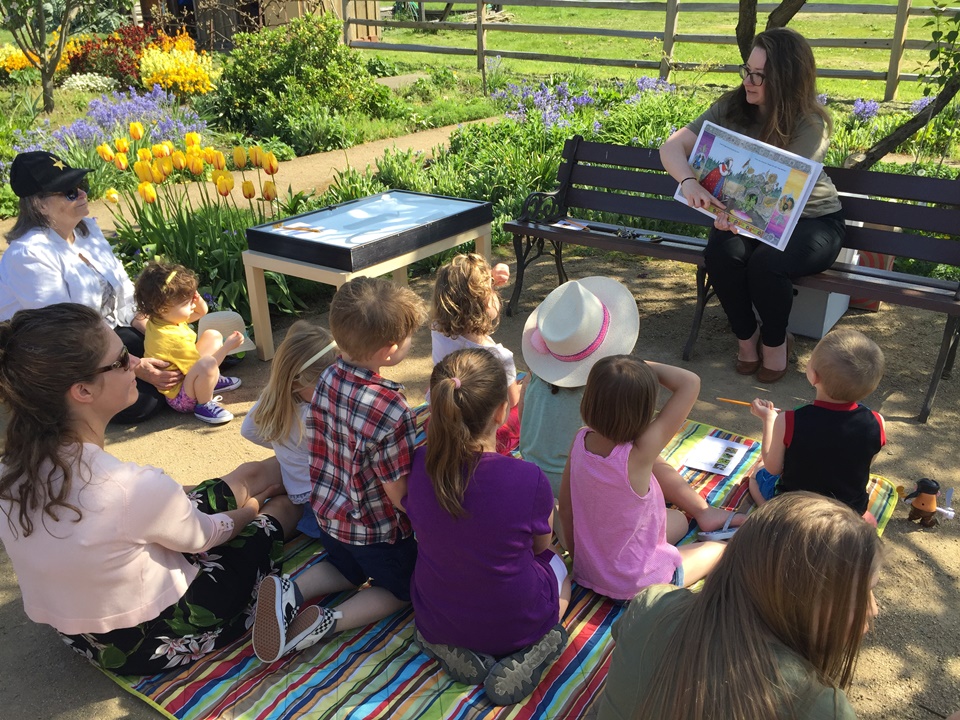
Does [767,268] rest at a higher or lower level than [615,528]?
higher

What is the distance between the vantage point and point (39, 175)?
156 inches

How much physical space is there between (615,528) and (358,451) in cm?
86

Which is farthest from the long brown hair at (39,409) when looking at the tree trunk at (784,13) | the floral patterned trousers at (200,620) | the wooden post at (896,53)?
the wooden post at (896,53)

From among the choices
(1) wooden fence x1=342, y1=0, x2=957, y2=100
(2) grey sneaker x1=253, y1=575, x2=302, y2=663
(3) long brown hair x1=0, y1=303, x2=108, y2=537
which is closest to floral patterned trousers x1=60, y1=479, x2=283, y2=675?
(2) grey sneaker x1=253, y1=575, x2=302, y2=663

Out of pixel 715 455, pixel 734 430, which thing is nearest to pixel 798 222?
pixel 734 430

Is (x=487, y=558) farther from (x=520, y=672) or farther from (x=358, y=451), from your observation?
(x=358, y=451)

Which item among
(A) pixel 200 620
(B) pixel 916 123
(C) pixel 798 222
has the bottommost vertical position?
(A) pixel 200 620

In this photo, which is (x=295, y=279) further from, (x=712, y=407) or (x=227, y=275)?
(x=712, y=407)

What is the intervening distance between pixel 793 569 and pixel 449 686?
1.44 metres

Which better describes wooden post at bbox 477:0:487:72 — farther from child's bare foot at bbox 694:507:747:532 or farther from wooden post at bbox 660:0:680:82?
child's bare foot at bbox 694:507:747:532

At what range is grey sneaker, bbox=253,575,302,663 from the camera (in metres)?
2.68

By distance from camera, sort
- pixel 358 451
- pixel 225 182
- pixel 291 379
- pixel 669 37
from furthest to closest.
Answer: pixel 669 37
pixel 225 182
pixel 291 379
pixel 358 451

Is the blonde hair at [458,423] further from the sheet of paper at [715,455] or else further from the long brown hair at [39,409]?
the sheet of paper at [715,455]

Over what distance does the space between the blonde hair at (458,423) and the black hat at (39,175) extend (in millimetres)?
2584
